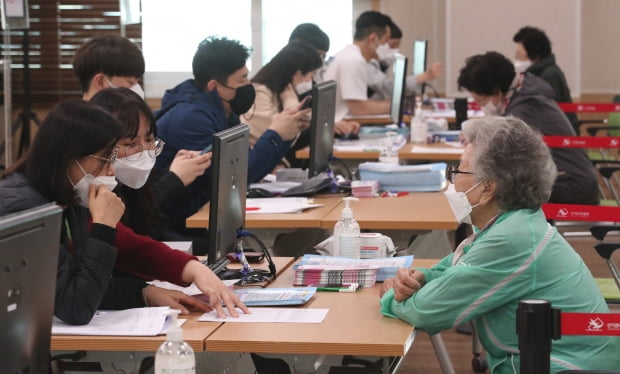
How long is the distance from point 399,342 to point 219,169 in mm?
811

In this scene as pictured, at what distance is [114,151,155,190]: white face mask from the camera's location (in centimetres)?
306

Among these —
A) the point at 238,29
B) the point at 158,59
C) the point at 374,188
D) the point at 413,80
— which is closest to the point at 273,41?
the point at 238,29

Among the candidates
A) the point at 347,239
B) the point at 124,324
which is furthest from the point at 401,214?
the point at 124,324

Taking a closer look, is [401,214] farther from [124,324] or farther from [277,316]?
Answer: [124,324]

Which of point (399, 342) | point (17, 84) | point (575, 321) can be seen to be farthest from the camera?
point (17, 84)

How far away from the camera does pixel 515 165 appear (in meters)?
2.63

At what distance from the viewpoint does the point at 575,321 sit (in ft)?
7.33

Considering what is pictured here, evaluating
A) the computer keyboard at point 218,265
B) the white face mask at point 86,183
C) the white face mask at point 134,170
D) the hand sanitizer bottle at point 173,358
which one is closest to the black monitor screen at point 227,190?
the computer keyboard at point 218,265

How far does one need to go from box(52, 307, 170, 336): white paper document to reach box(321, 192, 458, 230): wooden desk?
1.45 meters

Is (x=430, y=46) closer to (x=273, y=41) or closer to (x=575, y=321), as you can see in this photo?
(x=273, y=41)

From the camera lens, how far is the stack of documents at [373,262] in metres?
3.07

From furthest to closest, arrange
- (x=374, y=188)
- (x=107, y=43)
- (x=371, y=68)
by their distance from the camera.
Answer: (x=371, y=68)
(x=374, y=188)
(x=107, y=43)

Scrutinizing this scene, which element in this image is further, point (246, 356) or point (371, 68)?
point (371, 68)

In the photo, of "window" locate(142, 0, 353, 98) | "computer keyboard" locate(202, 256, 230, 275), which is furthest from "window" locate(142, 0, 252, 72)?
"computer keyboard" locate(202, 256, 230, 275)
